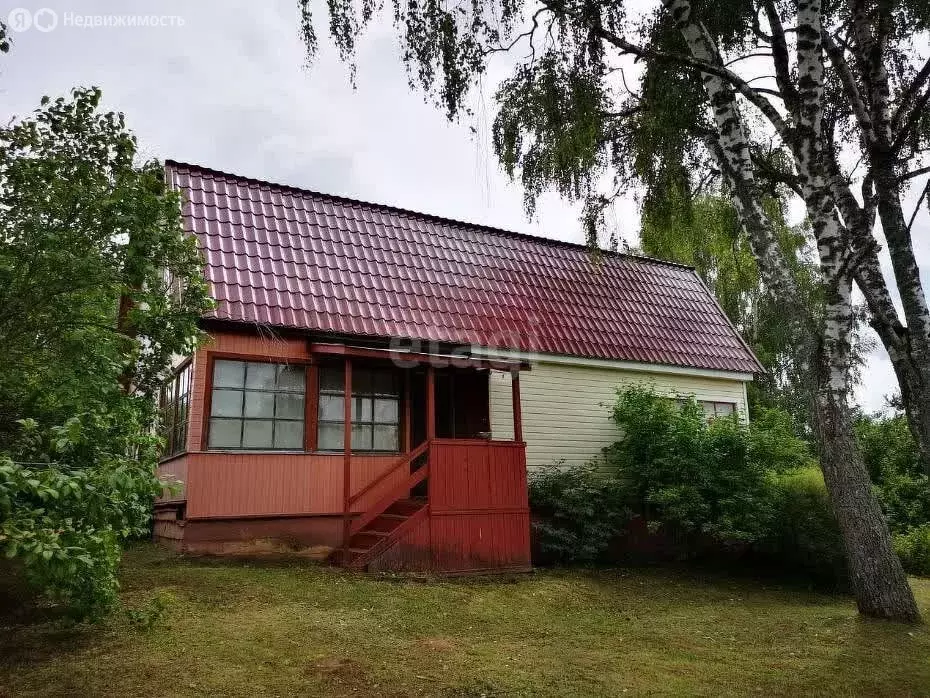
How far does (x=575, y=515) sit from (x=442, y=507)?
280cm

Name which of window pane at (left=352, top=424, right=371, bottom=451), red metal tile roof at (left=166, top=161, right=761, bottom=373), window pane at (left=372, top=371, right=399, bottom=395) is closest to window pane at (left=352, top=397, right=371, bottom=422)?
window pane at (left=352, top=424, right=371, bottom=451)

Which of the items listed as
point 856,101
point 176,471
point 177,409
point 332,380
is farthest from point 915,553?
point 177,409

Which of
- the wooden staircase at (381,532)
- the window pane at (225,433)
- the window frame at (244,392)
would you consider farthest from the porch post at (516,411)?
the window pane at (225,433)

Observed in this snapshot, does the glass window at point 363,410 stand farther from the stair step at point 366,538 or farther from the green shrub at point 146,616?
the green shrub at point 146,616

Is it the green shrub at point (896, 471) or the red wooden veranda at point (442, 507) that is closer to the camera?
the red wooden veranda at point (442, 507)

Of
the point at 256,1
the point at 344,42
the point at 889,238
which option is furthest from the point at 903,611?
the point at 256,1

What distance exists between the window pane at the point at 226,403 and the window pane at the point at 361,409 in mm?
1841

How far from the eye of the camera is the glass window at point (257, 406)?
9477 mm

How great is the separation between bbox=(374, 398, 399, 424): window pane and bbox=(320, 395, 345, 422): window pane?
2.42 feet

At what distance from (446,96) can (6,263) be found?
5.09 metres

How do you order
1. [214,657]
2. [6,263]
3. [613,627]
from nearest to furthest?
[6,263] → [214,657] → [613,627]

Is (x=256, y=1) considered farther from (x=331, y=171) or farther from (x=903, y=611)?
(x=331, y=171)

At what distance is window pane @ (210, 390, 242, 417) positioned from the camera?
31.0 ft

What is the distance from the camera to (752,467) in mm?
11172
